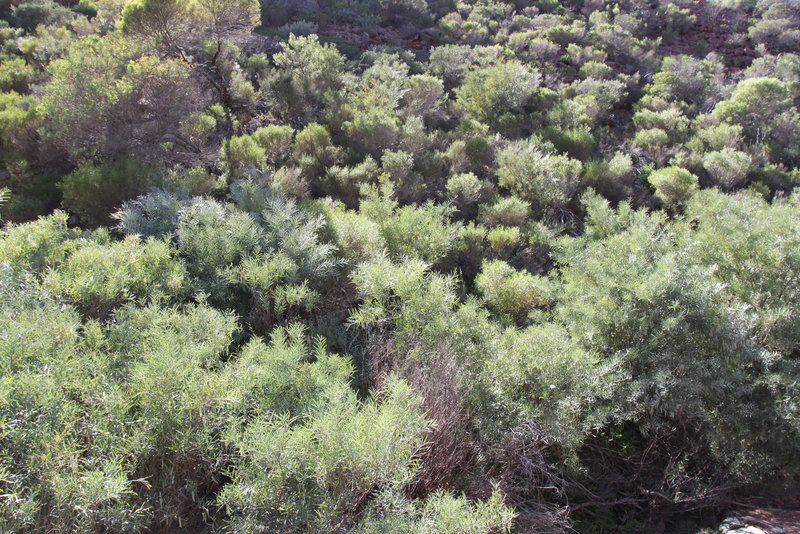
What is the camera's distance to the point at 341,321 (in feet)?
15.4

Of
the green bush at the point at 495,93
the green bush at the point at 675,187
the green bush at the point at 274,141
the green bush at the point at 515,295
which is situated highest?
the green bush at the point at 495,93

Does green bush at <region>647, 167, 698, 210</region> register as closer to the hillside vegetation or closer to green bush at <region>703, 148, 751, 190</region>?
the hillside vegetation

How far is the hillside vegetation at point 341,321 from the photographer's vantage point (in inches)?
89.4

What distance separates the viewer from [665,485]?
3.93 meters

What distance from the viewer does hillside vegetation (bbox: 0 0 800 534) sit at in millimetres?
2271

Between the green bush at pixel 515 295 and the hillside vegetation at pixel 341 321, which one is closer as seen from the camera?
the hillside vegetation at pixel 341 321

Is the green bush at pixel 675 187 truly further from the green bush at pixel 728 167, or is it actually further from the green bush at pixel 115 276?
the green bush at pixel 115 276

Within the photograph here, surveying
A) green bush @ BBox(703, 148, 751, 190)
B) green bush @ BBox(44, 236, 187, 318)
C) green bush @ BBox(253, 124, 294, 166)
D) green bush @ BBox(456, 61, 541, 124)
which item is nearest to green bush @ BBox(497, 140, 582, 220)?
green bush @ BBox(456, 61, 541, 124)

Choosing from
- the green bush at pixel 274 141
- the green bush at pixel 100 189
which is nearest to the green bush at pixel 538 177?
the green bush at pixel 274 141

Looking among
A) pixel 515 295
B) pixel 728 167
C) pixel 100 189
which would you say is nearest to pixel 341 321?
pixel 515 295

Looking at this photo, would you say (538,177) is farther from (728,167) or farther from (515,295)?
(728,167)

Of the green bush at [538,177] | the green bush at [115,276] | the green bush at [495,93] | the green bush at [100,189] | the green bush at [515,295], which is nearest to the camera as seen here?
the green bush at [115,276]

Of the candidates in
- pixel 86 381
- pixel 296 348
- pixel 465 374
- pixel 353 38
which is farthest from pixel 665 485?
pixel 353 38

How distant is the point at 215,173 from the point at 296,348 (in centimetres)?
620
